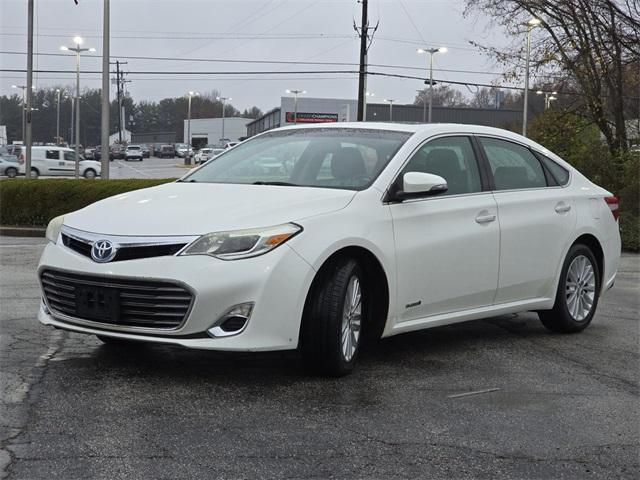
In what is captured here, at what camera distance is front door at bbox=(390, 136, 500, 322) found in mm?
5809

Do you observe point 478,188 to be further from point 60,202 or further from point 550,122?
point 550,122

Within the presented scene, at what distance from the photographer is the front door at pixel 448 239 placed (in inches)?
229

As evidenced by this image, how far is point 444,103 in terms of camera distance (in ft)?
396

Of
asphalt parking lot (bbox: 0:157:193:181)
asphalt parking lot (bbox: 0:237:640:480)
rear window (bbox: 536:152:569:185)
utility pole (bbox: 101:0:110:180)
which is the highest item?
utility pole (bbox: 101:0:110:180)

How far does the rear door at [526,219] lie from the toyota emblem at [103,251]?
2787 millimetres

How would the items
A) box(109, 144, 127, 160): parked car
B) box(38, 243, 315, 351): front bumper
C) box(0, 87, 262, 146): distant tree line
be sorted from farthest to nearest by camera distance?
box(0, 87, 262, 146): distant tree line → box(109, 144, 127, 160): parked car → box(38, 243, 315, 351): front bumper

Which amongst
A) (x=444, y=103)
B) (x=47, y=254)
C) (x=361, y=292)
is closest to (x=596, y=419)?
(x=361, y=292)

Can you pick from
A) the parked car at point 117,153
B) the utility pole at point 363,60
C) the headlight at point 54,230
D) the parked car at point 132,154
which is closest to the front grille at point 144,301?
the headlight at point 54,230

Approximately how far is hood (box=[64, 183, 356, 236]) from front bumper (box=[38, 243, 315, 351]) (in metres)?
0.20

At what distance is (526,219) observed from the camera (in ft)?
22.1

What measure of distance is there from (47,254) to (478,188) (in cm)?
294

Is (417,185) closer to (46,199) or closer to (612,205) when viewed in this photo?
(612,205)

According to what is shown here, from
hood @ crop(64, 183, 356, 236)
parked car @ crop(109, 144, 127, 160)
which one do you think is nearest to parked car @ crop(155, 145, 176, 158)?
parked car @ crop(109, 144, 127, 160)

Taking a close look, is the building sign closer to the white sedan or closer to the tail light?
the tail light
